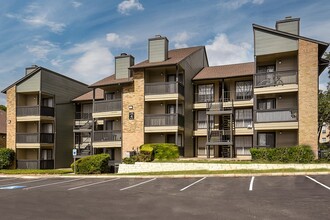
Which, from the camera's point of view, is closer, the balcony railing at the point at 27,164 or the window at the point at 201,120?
the window at the point at 201,120

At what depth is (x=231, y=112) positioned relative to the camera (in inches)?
1063

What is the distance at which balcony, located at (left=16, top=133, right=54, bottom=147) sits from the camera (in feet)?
107

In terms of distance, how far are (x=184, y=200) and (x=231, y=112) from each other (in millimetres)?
16269

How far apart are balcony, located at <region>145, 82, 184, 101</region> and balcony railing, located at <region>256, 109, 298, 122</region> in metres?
6.71

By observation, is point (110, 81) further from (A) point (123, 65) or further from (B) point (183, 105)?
(B) point (183, 105)

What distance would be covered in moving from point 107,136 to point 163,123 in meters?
5.86

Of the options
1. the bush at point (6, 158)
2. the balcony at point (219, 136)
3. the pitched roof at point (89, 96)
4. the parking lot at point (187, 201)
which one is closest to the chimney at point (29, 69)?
the pitched roof at point (89, 96)

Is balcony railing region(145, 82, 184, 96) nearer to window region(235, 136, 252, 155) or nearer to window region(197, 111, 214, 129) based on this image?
window region(197, 111, 214, 129)

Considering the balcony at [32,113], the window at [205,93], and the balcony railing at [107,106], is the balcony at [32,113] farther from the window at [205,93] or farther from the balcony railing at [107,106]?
the window at [205,93]

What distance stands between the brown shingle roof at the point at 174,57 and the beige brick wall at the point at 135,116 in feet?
3.29

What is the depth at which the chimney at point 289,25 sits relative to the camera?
2539 centimetres

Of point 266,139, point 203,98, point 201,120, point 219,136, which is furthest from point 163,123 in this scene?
point 266,139

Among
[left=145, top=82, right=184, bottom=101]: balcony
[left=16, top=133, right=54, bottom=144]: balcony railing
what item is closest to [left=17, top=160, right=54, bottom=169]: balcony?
[left=16, top=133, right=54, bottom=144]: balcony railing

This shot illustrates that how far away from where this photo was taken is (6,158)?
32.0 metres
